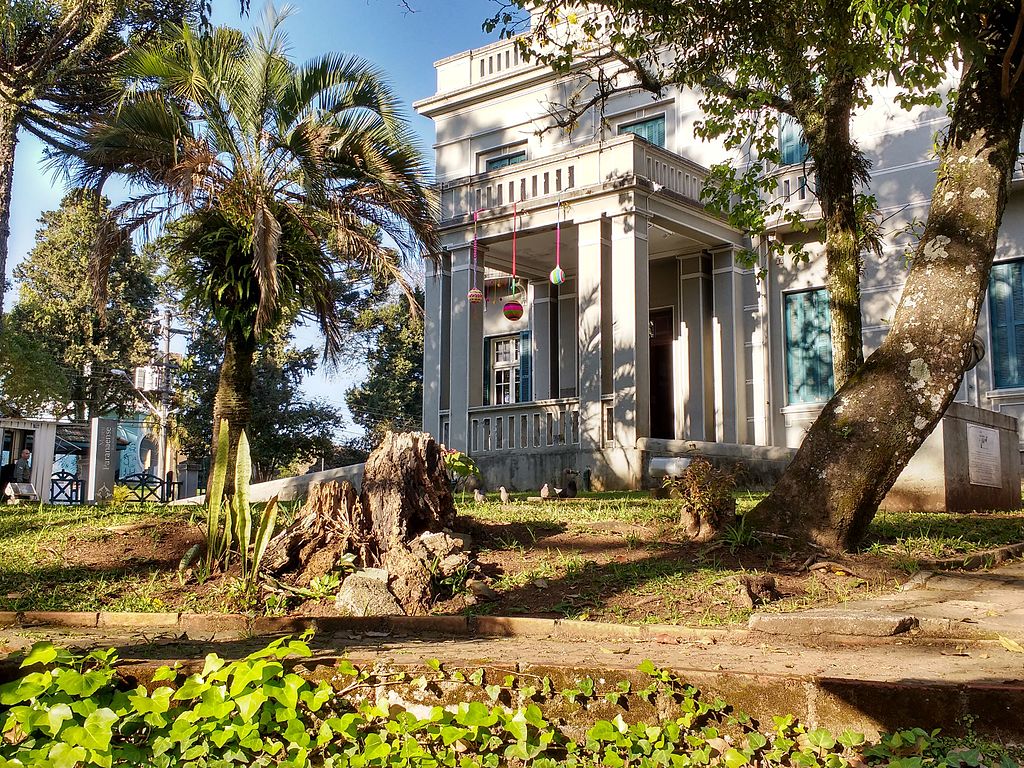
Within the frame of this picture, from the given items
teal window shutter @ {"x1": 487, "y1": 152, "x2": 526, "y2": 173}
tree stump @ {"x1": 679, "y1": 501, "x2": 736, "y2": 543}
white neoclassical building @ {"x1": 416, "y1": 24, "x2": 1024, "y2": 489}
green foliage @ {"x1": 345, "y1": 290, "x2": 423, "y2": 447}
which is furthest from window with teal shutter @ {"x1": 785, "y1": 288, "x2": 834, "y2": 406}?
green foliage @ {"x1": 345, "y1": 290, "x2": 423, "y2": 447}

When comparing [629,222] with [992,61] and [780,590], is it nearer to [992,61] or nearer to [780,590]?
[992,61]

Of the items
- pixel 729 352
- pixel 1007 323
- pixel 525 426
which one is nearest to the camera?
pixel 1007 323

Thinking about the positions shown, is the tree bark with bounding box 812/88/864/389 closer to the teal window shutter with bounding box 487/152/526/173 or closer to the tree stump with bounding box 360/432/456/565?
the tree stump with bounding box 360/432/456/565

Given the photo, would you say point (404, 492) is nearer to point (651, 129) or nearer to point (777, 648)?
point (777, 648)

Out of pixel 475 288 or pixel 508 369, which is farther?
pixel 508 369

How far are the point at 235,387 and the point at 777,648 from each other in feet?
24.9

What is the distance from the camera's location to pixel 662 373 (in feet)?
61.0

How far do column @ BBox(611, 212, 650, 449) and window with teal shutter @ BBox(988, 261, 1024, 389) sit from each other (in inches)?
213

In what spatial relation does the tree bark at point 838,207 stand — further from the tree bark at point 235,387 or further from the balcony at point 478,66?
the balcony at point 478,66

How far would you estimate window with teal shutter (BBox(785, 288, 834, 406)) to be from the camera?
16.4m

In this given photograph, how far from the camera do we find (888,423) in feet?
22.0

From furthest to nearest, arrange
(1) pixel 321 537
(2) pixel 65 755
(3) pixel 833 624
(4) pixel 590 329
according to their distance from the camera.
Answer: (4) pixel 590 329 → (1) pixel 321 537 → (3) pixel 833 624 → (2) pixel 65 755

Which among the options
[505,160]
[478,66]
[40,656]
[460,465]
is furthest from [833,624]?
[478,66]

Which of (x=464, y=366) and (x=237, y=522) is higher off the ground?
(x=464, y=366)
